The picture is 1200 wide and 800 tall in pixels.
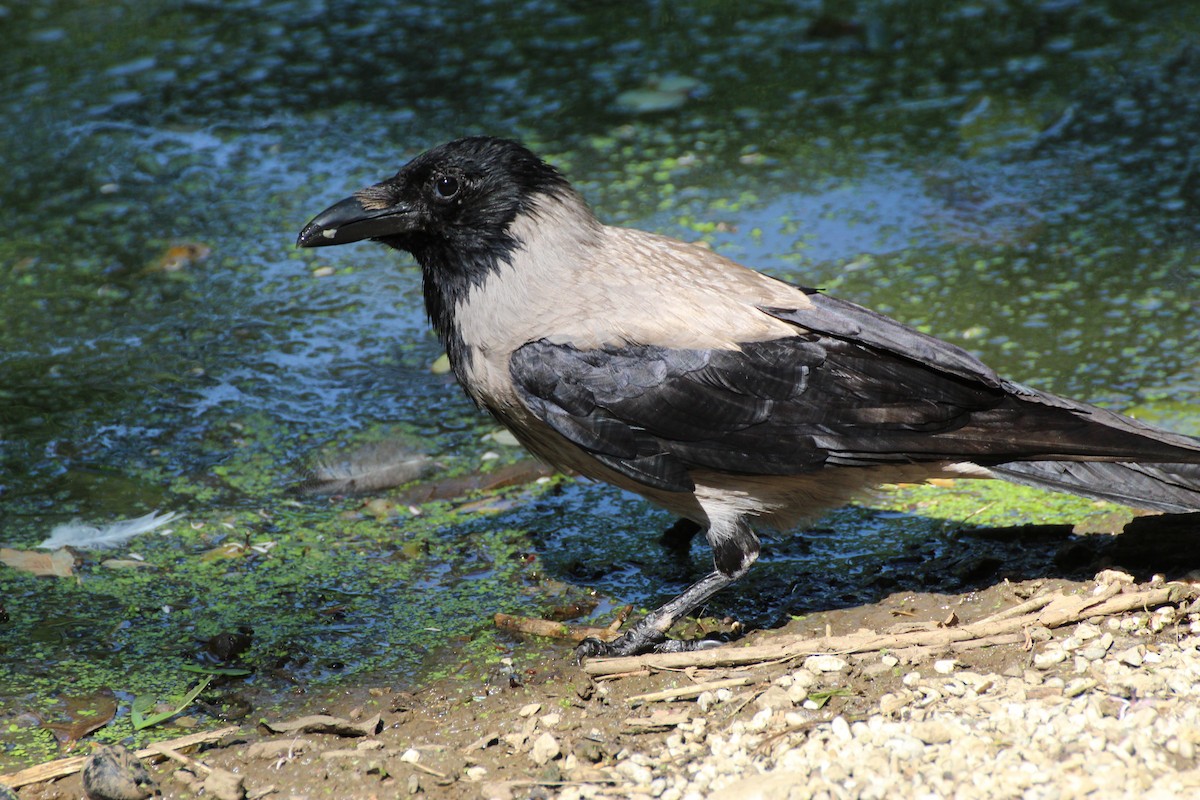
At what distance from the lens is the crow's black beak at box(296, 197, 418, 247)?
4270mm

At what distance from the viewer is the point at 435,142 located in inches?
279

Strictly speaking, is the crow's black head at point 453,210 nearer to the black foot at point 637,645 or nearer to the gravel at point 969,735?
the black foot at point 637,645

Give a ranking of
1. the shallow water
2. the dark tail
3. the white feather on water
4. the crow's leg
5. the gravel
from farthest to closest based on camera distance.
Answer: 1. the shallow water
2. the white feather on water
3. the crow's leg
4. the dark tail
5. the gravel

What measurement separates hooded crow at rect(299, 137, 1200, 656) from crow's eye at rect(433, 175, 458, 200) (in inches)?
9.0

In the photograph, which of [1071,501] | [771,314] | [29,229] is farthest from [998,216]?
[29,229]

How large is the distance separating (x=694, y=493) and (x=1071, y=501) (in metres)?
1.50

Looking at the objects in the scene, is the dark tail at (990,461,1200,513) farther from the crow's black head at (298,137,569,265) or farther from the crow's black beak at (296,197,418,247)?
the crow's black beak at (296,197,418,247)

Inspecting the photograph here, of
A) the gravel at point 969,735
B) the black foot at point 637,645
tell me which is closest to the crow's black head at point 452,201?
the black foot at point 637,645

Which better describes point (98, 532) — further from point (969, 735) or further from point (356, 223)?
point (969, 735)

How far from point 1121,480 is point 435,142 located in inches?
172

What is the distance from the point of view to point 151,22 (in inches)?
341

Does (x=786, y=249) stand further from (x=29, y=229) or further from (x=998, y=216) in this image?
(x=29, y=229)

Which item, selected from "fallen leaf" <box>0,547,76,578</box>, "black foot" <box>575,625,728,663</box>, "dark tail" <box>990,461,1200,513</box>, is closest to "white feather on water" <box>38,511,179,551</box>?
"fallen leaf" <box>0,547,76,578</box>

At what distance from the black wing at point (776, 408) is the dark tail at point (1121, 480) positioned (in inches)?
4.8
